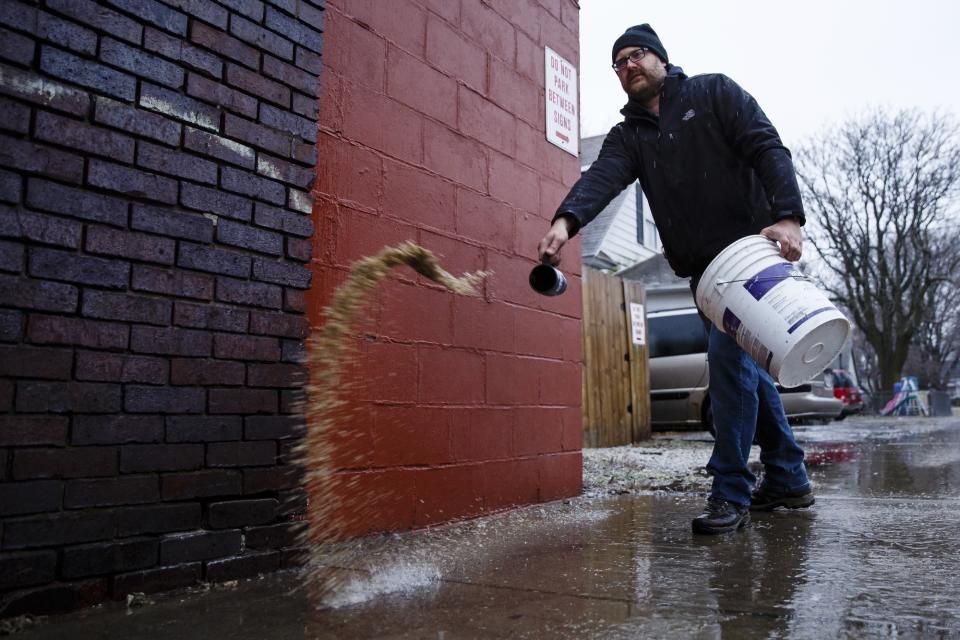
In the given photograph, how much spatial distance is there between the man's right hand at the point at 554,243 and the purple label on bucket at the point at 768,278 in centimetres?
82

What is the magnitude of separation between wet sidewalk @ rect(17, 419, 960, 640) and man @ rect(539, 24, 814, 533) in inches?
8.5

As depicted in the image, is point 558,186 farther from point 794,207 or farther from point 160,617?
point 160,617

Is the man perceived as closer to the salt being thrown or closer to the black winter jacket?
the black winter jacket

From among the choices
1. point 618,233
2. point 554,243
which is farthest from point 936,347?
point 554,243

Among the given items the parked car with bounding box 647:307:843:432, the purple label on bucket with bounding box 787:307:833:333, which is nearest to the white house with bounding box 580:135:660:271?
the parked car with bounding box 647:307:843:432

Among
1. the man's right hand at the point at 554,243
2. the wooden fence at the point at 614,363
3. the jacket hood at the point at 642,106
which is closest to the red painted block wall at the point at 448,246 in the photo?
the man's right hand at the point at 554,243

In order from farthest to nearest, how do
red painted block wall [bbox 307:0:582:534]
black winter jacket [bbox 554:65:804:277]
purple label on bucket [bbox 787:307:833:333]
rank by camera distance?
black winter jacket [bbox 554:65:804:277]
red painted block wall [bbox 307:0:582:534]
purple label on bucket [bbox 787:307:833:333]

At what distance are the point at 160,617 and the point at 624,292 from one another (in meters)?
8.30

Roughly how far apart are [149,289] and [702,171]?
7.86ft

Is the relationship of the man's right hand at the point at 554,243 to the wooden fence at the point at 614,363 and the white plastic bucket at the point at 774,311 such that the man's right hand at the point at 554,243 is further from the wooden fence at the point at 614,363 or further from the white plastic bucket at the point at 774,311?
the wooden fence at the point at 614,363

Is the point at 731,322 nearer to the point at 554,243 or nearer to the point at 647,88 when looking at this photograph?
the point at 554,243

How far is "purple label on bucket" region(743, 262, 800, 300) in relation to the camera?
9.25ft

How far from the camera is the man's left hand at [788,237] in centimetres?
295

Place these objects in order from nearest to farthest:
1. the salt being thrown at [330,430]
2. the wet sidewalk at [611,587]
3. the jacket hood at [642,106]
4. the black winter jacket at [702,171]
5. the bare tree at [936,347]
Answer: the wet sidewalk at [611,587] → the salt being thrown at [330,430] → the black winter jacket at [702,171] → the jacket hood at [642,106] → the bare tree at [936,347]
